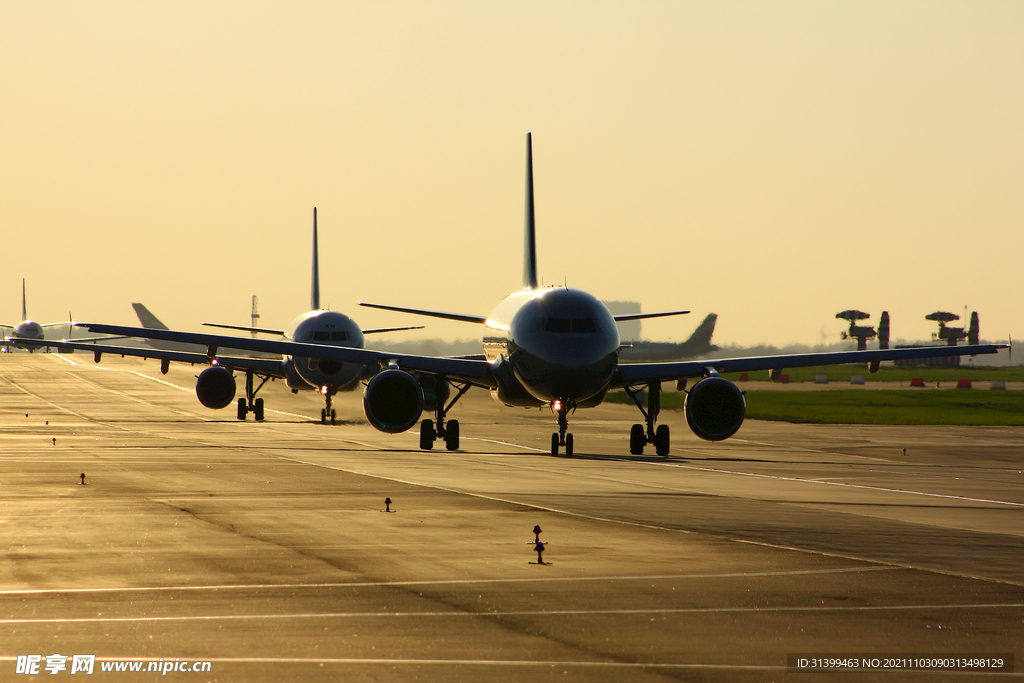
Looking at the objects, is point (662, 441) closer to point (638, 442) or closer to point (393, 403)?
point (638, 442)

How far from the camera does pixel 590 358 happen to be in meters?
31.3

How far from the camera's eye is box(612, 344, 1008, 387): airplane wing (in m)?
35.0

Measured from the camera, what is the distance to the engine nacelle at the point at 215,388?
49.8 m

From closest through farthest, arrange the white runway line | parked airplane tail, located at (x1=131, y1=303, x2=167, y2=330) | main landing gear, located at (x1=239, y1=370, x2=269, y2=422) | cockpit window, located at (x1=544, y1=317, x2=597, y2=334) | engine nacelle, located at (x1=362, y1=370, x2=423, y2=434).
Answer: the white runway line, cockpit window, located at (x1=544, y1=317, x2=597, y2=334), engine nacelle, located at (x1=362, y1=370, x2=423, y2=434), main landing gear, located at (x1=239, y1=370, x2=269, y2=422), parked airplane tail, located at (x1=131, y1=303, x2=167, y2=330)

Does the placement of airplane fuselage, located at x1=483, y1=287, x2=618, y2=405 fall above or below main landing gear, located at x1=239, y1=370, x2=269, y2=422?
above

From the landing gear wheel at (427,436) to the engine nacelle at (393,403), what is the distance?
2.22 meters

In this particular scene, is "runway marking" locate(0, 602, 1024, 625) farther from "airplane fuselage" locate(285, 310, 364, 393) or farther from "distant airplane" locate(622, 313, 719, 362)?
"distant airplane" locate(622, 313, 719, 362)

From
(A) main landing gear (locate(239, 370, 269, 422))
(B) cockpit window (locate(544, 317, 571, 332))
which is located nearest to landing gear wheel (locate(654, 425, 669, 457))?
(B) cockpit window (locate(544, 317, 571, 332))

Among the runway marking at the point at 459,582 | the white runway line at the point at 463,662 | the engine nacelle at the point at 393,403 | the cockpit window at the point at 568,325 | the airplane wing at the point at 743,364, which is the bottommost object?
the runway marking at the point at 459,582

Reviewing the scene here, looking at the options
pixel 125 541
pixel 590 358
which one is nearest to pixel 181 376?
pixel 590 358

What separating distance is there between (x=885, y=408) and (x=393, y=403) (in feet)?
137

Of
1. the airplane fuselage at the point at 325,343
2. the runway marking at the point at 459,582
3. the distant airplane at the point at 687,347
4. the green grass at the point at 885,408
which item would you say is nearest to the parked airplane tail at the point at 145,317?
the distant airplane at the point at 687,347

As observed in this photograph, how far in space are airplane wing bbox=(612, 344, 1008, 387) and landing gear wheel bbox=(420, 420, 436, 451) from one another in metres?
5.79

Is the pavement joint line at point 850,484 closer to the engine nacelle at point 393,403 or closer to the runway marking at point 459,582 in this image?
the engine nacelle at point 393,403
